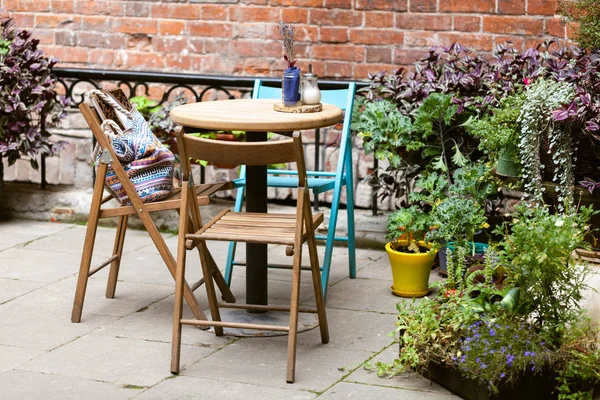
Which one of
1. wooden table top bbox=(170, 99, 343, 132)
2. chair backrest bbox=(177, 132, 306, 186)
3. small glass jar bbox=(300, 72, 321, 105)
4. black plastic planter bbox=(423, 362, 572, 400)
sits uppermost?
small glass jar bbox=(300, 72, 321, 105)

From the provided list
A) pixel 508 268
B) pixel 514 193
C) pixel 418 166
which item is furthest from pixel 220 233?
pixel 514 193

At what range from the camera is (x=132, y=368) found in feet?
12.9

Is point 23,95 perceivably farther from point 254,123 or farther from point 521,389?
point 521,389

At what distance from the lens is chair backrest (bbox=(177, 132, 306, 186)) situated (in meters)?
3.81

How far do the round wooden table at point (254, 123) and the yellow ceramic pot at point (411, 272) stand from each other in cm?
75

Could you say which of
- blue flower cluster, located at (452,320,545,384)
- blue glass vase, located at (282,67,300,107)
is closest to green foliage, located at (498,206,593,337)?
blue flower cluster, located at (452,320,545,384)

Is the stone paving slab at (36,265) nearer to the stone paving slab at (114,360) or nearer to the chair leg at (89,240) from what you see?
the chair leg at (89,240)

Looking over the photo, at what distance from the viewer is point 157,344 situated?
4.23 metres

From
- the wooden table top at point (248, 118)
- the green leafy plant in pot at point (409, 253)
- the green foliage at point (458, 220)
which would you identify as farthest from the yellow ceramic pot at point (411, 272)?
the wooden table top at point (248, 118)

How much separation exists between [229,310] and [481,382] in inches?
61.4

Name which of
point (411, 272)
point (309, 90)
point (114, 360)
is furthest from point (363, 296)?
point (114, 360)

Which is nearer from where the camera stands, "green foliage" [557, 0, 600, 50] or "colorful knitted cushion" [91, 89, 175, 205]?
"colorful knitted cushion" [91, 89, 175, 205]

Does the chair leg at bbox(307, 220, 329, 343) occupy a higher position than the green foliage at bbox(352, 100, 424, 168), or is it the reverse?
the green foliage at bbox(352, 100, 424, 168)

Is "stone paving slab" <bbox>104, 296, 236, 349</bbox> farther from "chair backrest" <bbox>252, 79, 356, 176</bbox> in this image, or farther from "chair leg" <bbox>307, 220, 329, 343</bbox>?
"chair backrest" <bbox>252, 79, 356, 176</bbox>
